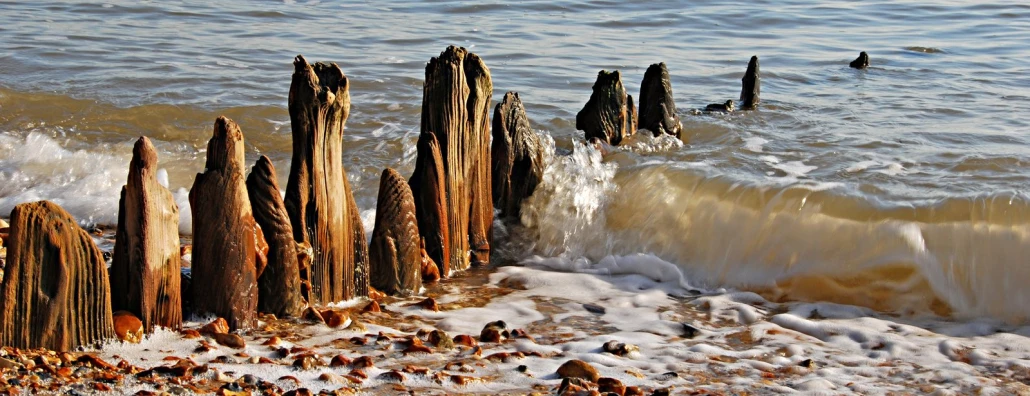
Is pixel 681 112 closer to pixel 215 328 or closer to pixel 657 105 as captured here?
pixel 657 105

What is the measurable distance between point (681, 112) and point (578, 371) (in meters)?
6.01

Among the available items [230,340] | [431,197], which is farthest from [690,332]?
[230,340]

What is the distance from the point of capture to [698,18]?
685 inches

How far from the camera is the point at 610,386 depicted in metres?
3.85

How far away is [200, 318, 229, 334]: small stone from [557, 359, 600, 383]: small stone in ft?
4.54

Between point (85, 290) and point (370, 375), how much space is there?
109 cm

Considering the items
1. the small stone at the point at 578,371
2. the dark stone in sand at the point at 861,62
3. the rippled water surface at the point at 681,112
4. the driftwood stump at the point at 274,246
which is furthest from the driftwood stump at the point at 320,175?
the dark stone in sand at the point at 861,62

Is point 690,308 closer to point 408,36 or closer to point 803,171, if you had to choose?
point 803,171

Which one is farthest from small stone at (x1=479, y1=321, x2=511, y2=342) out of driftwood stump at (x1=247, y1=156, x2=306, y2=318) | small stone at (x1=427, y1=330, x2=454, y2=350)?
driftwood stump at (x1=247, y1=156, x2=306, y2=318)

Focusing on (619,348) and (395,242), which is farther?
(395,242)

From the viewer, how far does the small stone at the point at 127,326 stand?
389 centimetres

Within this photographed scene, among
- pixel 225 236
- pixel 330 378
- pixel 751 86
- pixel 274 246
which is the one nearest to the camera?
pixel 330 378

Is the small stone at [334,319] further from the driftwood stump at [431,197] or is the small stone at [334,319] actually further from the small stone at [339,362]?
the driftwood stump at [431,197]

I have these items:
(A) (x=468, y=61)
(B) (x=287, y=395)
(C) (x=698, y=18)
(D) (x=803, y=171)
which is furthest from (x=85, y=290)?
(C) (x=698, y=18)
